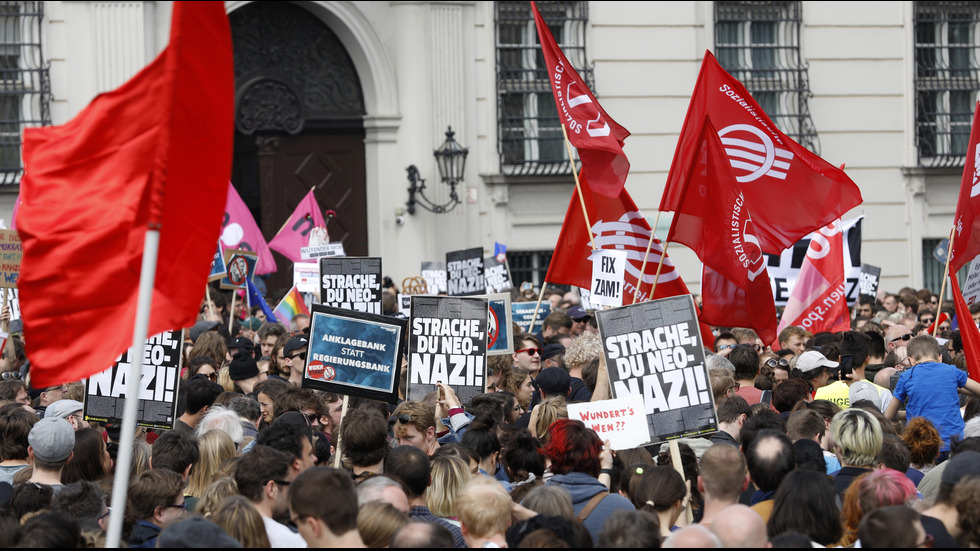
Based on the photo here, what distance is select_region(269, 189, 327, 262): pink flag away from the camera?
17.2 m

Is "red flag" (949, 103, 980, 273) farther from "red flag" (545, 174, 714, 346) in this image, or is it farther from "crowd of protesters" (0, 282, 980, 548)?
"red flag" (545, 174, 714, 346)

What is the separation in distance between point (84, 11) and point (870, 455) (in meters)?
15.3

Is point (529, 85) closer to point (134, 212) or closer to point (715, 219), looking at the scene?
point (715, 219)

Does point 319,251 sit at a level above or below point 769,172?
below

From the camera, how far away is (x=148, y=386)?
8062 mm

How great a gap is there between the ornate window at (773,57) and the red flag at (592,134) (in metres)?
11.3

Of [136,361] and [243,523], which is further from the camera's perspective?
[243,523]

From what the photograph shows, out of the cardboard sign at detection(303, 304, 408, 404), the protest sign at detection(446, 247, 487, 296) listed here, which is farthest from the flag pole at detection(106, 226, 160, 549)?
the protest sign at detection(446, 247, 487, 296)

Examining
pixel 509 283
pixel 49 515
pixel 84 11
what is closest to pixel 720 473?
pixel 49 515

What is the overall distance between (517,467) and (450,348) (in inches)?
92.1

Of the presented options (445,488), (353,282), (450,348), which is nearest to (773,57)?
(353,282)

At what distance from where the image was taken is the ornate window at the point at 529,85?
20.6 m

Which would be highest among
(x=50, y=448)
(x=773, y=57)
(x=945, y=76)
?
(x=773, y=57)

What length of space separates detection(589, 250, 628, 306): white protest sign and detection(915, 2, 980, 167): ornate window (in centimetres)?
1372
